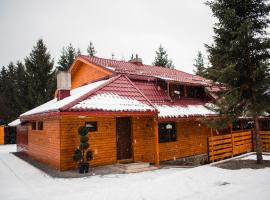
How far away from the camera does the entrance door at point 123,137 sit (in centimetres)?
1475

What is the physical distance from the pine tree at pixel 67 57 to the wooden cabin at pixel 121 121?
31.7 metres

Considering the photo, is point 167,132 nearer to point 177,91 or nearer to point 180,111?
point 180,111

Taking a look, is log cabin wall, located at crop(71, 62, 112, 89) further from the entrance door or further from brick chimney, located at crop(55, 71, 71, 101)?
the entrance door

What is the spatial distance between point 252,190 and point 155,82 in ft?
38.9

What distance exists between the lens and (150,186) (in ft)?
30.8

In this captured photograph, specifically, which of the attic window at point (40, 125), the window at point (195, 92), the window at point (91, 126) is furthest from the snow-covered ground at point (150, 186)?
the window at point (195, 92)

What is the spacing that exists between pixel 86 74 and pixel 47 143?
8.10m

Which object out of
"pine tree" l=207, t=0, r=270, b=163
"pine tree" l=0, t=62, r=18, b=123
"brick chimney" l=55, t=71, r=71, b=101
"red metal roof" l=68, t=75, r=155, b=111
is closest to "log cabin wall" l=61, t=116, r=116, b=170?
"red metal roof" l=68, t=75, r=155, b=111

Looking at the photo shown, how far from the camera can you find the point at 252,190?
8.36 metres

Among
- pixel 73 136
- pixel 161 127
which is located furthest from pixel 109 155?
pixel 161 127

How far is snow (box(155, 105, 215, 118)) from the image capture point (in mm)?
15266

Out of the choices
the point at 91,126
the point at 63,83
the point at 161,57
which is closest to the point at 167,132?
the point at 91,126

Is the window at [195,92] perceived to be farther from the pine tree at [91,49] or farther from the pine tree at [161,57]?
the pine tree at [91,49]

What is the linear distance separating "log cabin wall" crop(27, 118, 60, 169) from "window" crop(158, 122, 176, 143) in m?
5.94
